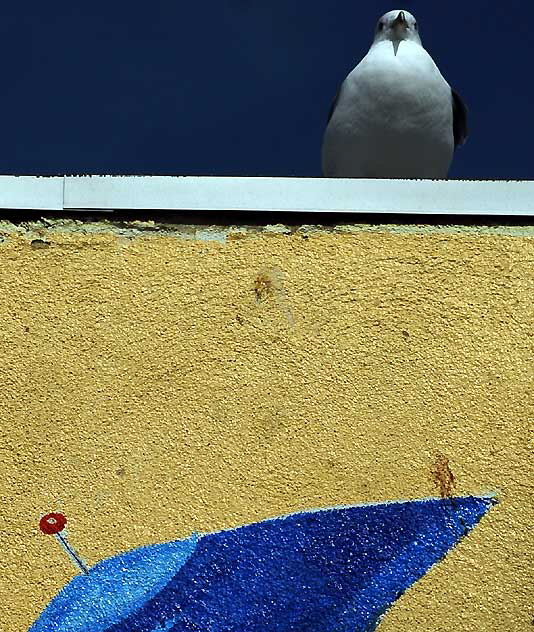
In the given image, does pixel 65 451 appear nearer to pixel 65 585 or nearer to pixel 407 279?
pixel 65 585

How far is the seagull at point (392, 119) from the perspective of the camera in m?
3.10

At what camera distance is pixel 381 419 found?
99.0 inches

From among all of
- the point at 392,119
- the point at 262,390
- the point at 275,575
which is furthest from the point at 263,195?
the point at 275,575

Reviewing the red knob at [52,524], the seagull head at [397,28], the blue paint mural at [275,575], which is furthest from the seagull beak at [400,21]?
the red knob at [52,524]

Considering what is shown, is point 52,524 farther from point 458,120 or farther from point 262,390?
point 458,120

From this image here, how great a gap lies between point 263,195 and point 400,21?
1240 mm

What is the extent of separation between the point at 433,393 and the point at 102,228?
3.46 ft

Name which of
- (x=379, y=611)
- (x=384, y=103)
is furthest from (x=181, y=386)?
(x=384, y=103)

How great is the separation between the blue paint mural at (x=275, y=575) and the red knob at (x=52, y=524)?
146 mm

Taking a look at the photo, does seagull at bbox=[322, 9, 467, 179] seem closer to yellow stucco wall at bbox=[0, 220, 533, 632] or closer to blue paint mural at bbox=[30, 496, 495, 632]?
yellow stucco wall at bbox=[0, 220, 533, 632]

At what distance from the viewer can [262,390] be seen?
2525 mm

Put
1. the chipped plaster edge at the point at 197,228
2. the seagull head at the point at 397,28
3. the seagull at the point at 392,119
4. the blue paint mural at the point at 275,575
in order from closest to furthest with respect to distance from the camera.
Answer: the blue paint mural at the point at 275,575, the chipped plaster edge at the point at 197,228, the seagull at the point at 392,119, the seagull head at the point at 397,28

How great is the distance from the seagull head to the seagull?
0.06 metres

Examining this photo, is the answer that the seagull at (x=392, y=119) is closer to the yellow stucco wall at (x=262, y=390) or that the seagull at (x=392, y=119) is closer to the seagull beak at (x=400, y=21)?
the seagull beak at (x=400, y=21)
